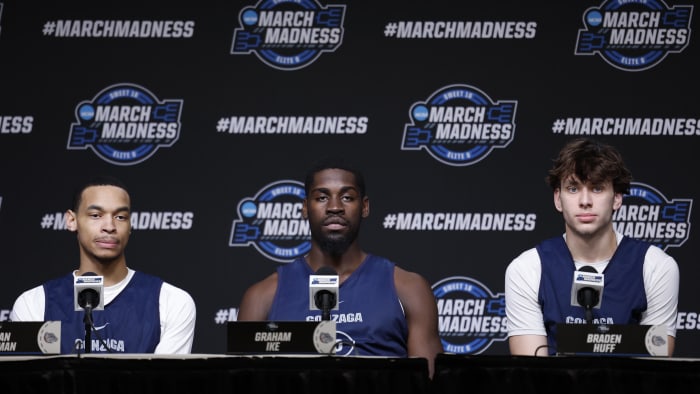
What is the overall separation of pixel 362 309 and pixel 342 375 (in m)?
1.30

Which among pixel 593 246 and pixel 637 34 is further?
pixel 637 34

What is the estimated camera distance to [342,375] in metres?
2.94

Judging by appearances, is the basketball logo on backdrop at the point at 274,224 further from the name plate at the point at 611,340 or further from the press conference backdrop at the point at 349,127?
the name plate at the point at 611,340

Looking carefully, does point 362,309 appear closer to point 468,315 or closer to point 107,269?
point 107,269

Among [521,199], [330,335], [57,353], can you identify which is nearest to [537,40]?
[521,199]

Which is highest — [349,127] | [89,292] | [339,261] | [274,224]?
[349,127]

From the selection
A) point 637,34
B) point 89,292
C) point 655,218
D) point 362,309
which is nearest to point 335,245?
point 362,309

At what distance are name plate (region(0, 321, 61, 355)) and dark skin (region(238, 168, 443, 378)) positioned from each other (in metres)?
1.18

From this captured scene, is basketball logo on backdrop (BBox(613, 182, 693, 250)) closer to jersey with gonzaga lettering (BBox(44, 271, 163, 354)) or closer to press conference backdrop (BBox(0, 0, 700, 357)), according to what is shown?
press conference backdrop (BBox(0, 0, 700, 357))

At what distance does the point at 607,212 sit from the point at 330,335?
1477mm

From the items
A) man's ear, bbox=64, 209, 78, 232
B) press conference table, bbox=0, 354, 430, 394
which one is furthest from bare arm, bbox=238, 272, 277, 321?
press conference table, bbox=0, 354, 430, 394

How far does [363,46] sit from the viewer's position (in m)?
5.78

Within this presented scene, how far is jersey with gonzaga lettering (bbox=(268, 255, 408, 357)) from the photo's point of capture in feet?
13.7

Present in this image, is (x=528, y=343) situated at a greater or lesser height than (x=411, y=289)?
lesser
